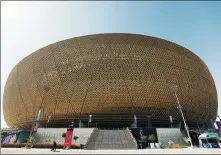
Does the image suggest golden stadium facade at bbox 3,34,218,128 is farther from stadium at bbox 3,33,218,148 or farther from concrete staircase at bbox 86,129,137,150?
concrete staircase at bbox 86,129,137,150

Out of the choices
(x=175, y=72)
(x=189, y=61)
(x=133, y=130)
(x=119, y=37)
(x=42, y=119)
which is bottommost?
(x=133, y=130)

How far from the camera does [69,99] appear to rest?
31297 mm

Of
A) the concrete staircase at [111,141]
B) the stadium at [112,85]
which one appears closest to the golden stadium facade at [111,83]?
the stadium at [112,85]

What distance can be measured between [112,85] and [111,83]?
0.39 meters

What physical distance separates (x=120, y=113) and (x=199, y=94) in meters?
17.1

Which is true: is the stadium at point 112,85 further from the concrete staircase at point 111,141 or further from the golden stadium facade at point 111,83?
the concrete staircase at point 111,141

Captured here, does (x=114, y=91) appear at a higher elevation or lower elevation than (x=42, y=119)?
higher

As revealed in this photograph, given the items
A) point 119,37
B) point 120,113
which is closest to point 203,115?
point 120,113

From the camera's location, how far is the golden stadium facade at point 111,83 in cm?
3081

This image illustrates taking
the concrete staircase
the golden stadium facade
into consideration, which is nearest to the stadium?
the golden stadium facade

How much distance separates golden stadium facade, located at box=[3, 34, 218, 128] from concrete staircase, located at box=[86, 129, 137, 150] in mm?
6106

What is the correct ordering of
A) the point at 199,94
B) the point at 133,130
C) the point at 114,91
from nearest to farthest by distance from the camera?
the point at 133,130, the point at 114,91, the point at 199,94

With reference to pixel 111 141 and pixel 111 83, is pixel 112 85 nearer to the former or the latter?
pixel 111 83

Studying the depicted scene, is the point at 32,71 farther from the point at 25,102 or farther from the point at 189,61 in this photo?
the point at 189,61
